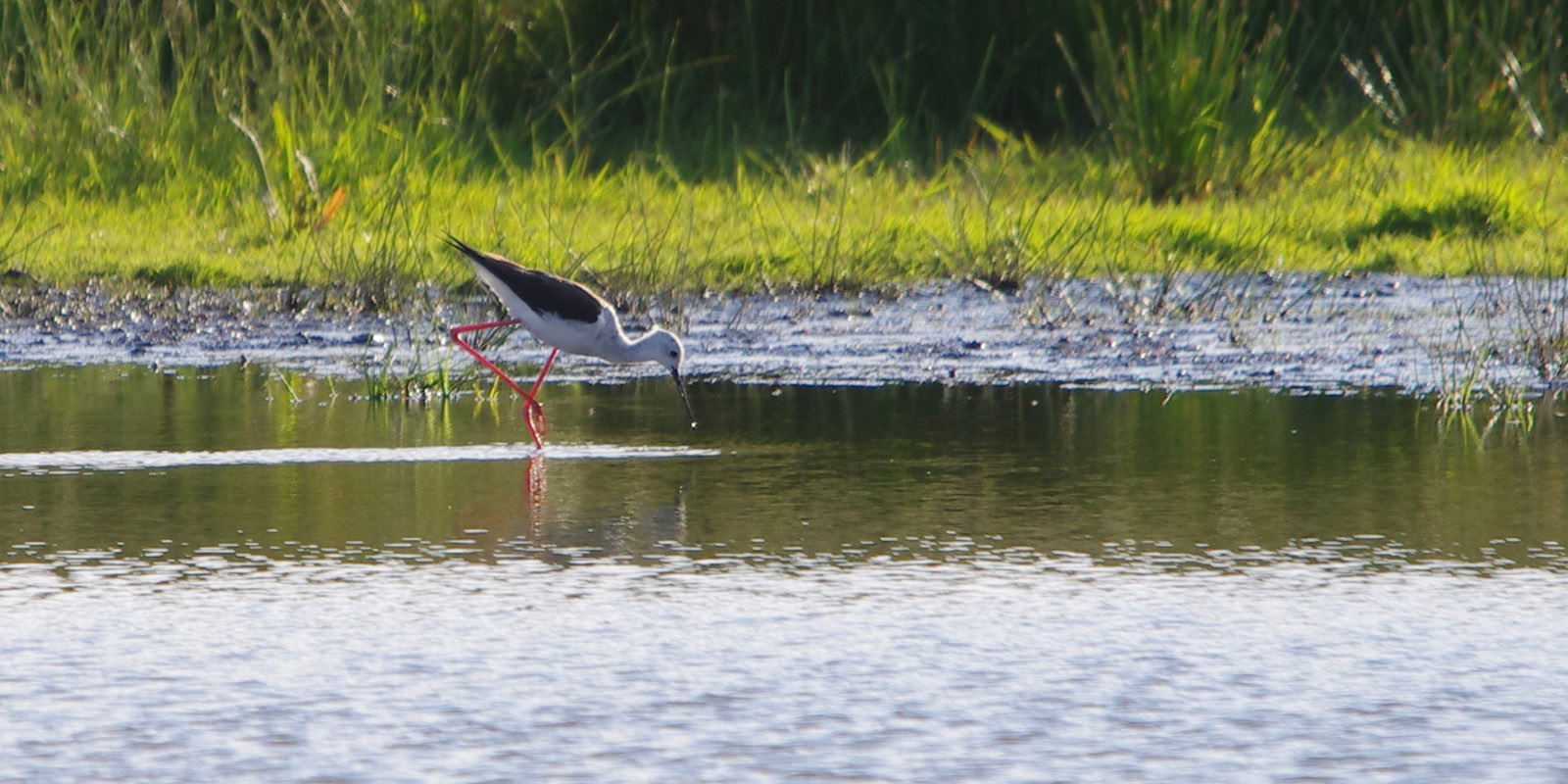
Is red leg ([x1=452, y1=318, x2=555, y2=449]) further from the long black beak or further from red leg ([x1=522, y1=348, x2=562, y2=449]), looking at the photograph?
the long black beak

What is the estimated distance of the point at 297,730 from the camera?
342cm

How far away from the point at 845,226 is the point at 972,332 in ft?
6.86

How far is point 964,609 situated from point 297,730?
124 cm

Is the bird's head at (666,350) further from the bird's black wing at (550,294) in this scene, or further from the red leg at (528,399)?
the red leg at (528,399)

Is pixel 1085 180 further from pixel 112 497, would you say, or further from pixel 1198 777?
pixel 1198 777

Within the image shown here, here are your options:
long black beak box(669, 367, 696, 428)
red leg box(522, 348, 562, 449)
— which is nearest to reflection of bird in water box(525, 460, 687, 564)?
red leg box(522, 348, 562, 449)

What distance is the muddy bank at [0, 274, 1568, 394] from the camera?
7.78 metres

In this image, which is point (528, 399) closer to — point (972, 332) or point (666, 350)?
point (666, 350)

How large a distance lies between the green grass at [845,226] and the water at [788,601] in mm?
3200

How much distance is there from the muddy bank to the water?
3.84 ft

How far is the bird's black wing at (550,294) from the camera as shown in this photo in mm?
7234

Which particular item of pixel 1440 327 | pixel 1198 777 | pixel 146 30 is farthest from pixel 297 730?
pixel 146 30

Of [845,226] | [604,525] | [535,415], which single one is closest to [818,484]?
[604,525]

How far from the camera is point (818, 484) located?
18.1ft
